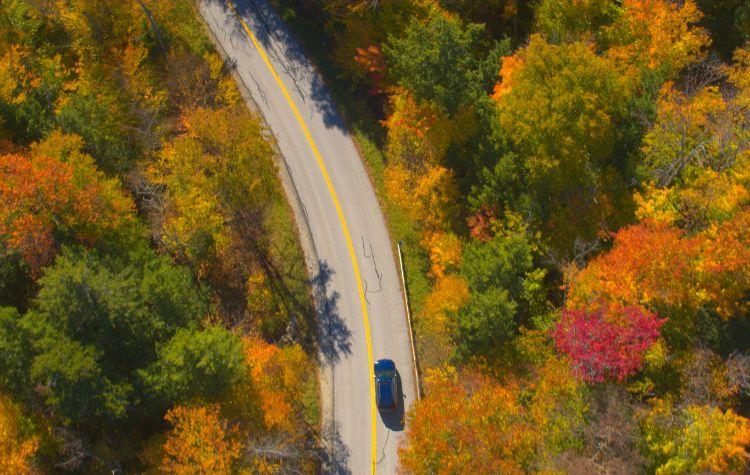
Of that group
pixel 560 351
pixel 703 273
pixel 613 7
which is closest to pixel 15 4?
pixel 613 7

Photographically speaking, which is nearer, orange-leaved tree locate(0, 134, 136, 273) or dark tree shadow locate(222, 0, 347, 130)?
orange-leaved tree locate(0, 134, 136, 273)

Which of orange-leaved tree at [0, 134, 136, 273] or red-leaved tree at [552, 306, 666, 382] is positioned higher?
orange-leaved tree at [0, 134, 136, 273]

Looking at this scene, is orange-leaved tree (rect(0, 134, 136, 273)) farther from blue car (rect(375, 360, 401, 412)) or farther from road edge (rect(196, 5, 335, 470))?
blue car (rect(375, 360, 401, 412))

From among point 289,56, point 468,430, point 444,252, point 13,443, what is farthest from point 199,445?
point 289,56

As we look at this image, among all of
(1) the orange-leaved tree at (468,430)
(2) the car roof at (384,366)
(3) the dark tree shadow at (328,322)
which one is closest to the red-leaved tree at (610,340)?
(1) the orange-leaved tree at (468,430)

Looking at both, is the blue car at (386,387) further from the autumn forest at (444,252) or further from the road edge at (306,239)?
the road edge at (306,239)

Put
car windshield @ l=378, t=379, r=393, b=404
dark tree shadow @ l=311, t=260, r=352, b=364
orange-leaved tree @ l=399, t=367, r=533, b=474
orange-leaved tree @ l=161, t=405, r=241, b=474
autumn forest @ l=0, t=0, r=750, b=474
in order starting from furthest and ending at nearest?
dark tree shadow @ l=311, t=260, r=352, b=364 < car windshield @ l=378, t=379, r=393, b=404 < orange-leaved tree @ l=161, t=405, r=241, b=474 < orange-leaved tree @ l=399, t=367, r=533, b=474 < autumn forest @ l=0, t=0, r=750, b=474

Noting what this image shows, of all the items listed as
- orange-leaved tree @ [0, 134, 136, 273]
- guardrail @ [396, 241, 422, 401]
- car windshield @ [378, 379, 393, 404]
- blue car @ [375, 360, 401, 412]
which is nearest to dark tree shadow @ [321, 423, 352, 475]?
blue car @ [375, 360, 401, 412]
